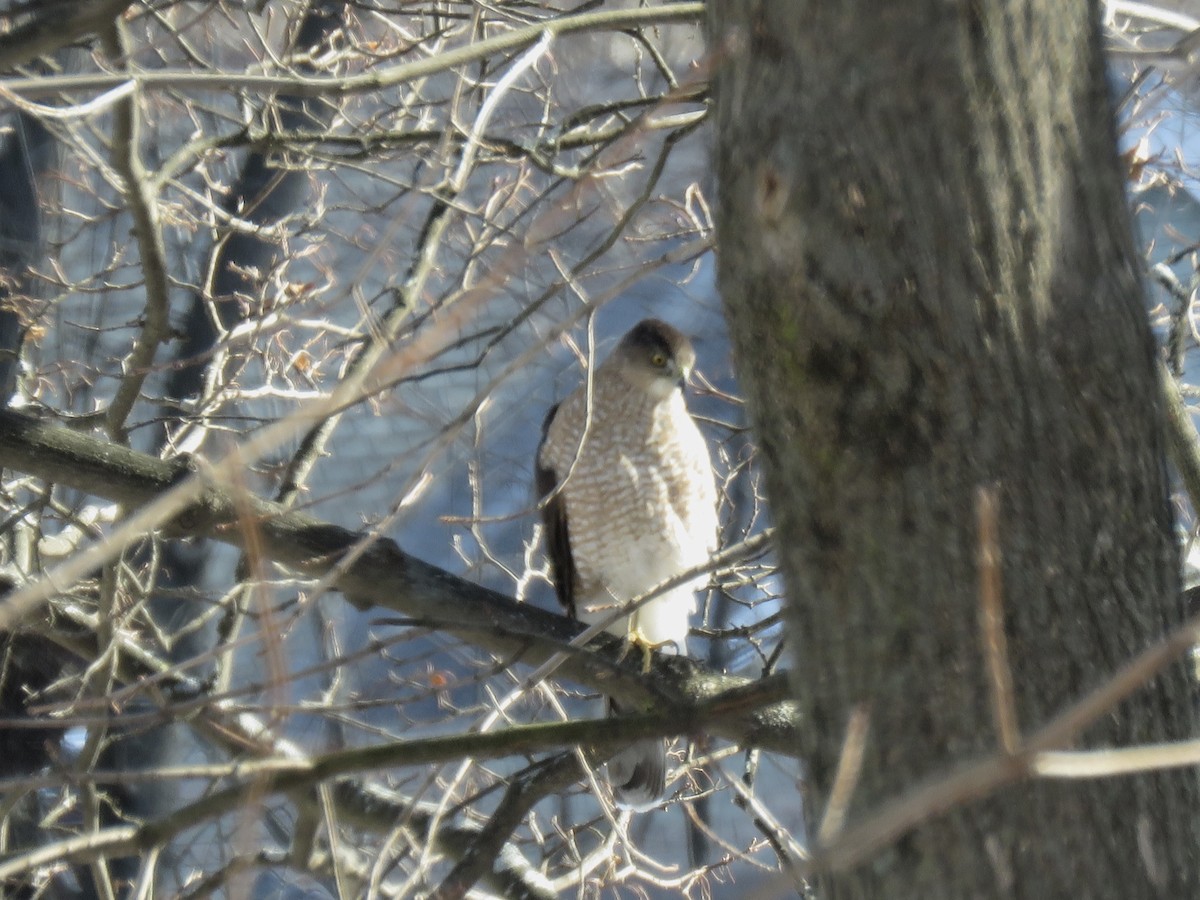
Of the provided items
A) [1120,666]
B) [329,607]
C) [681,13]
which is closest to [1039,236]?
[1120,666]

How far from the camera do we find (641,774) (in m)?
4.57

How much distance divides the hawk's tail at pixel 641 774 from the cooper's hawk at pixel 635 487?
0.9 inches

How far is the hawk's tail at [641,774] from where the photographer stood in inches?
179

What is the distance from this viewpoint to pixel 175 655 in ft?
23.4

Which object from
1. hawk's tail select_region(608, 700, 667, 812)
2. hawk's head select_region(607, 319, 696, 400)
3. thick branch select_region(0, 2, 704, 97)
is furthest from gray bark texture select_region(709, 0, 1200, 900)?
hawk's head select_region(607, 319, 696, 400)

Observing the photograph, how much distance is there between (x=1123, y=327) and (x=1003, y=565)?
1.08 ft

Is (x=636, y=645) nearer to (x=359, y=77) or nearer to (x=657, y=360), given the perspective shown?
(x=657, y=360)

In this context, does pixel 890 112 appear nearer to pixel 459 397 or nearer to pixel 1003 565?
pixel 1003 565

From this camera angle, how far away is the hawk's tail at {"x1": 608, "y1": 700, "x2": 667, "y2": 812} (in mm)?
4551

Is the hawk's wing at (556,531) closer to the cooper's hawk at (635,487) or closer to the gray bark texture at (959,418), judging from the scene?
the cooper's hawk at (635,487)

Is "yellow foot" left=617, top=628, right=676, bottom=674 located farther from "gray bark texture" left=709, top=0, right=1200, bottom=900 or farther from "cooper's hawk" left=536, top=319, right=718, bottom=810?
"gray bark texture" left=709, top=0, right=1200, bottom=900

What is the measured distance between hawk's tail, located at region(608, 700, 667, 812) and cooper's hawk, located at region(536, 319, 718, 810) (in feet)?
0.08

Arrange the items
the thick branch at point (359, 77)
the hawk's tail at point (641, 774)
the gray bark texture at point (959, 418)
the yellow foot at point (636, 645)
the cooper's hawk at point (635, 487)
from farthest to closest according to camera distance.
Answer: the cooper's hawk at point (635, 487), the hawk's tail at point (641, 774), the yellow foot at point (636, 645), the thick branch at point (359, 77), the gray bark texture at point (959, 418)

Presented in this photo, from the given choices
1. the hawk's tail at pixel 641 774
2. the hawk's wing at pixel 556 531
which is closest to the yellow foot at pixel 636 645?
the hawk's tail at pixel 641 774
